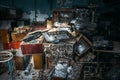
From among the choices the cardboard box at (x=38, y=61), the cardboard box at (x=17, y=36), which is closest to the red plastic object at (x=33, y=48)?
the cardboard box at (x=38, y=61)

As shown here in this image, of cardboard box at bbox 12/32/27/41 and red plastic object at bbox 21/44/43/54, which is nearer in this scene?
red plastic object at bbox 21/44/43/54

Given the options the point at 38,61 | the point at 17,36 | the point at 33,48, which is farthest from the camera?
the point at 17,36

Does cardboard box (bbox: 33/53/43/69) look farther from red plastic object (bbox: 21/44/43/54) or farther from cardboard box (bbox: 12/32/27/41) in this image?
cardboard box (bbox: 12/32/27/41)

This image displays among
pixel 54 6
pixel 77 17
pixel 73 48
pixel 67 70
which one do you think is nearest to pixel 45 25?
pixel 54 6

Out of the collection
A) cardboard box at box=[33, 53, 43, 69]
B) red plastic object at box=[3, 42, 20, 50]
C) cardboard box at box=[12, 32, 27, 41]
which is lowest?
cardboard box at box=[33, 53, 43, 69]

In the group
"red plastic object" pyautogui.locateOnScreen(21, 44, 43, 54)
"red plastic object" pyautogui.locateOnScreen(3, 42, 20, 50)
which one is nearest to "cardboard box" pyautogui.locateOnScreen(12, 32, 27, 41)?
"red plastic object" pyautogui.locateOnScreen(3, 42, 20, 50)

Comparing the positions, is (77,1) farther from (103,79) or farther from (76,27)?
(103,79)

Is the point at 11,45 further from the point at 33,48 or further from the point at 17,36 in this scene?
the point at 33,48

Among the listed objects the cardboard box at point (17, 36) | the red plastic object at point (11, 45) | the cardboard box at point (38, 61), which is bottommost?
the cardboard box at point (38, 61)

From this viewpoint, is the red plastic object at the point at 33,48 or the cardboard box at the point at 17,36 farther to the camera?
the cardboard box at the point at 17,36

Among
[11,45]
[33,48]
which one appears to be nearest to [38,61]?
[33,48]

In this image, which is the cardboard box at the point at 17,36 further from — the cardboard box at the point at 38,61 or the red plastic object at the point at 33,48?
the cardboard box at the point at 38,61

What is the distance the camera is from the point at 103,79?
953cm

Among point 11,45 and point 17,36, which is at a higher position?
point 17,36
